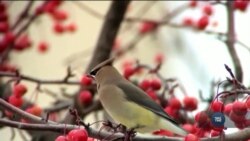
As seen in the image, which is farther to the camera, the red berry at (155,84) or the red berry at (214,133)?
the red berry at (155,84)

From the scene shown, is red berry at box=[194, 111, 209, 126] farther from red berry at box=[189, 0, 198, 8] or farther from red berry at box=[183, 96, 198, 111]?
red berry at box=[189, 0, 198, 8]

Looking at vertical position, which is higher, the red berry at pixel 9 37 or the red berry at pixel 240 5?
the red berry at pixel 9 37

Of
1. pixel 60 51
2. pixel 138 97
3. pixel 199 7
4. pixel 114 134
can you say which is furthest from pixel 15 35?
pixel 60 51

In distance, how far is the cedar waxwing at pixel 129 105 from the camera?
1.36m

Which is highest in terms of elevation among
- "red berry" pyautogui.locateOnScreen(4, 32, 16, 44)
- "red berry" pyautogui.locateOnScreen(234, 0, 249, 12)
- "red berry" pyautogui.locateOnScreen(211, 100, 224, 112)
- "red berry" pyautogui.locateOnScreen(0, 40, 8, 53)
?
"red berry" pyautogui.locateOnScreen(4, 32, 16, 44)

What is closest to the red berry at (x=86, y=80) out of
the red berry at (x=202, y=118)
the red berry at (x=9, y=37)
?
the red berry at (x=202, y=118)

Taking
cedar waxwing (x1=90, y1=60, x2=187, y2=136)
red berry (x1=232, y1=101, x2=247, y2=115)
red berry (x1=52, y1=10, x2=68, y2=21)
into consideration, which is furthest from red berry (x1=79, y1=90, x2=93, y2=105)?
red berry (x1=52, y1=10, x2=68, y2=21)

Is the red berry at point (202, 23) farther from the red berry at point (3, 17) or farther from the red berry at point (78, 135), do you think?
the red berry at point (78, 135)

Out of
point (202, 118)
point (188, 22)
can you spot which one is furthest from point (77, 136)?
point (188, 22)

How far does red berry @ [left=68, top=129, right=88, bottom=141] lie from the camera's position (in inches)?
43.1

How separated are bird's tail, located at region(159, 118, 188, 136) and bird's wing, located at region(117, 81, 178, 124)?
0.01 m

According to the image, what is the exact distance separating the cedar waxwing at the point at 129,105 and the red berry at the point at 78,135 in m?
0.27

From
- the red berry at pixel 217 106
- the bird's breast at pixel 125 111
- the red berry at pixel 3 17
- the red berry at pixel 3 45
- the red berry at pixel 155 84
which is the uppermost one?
the red berry at pixel 3 17

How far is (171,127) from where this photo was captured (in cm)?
133
